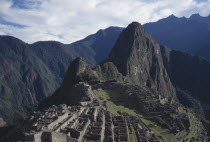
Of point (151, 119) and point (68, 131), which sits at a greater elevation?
point (68, 131)

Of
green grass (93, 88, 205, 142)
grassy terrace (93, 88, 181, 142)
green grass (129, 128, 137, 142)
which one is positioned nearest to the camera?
green grass (129, 128, 137, 142)

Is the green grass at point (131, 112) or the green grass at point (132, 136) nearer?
the green grass at point (132, 136)

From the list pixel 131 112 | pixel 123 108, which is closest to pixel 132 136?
pixel 131 112

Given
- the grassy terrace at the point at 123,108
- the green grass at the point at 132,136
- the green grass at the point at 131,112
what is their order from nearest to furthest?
1. the green grass at the point at 132,136
2. the green grass at the point at 131,112
3. the grassy terrace at the point at 123,108

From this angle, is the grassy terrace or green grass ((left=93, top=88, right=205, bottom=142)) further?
the grassy terrace

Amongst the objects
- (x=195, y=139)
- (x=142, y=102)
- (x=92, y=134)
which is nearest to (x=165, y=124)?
(x=195, y=139)

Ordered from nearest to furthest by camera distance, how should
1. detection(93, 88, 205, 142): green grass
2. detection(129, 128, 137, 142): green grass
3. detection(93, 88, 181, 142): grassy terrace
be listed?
detection(129, 128, 137, 142): green grass
detection(93, 88, 205, 142): green grass
detection(93, 88, 181, 142): grassy terrace

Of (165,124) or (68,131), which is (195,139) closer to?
(165,124)

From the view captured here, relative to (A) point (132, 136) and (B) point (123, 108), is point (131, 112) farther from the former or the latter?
(A) point (132, 136)
